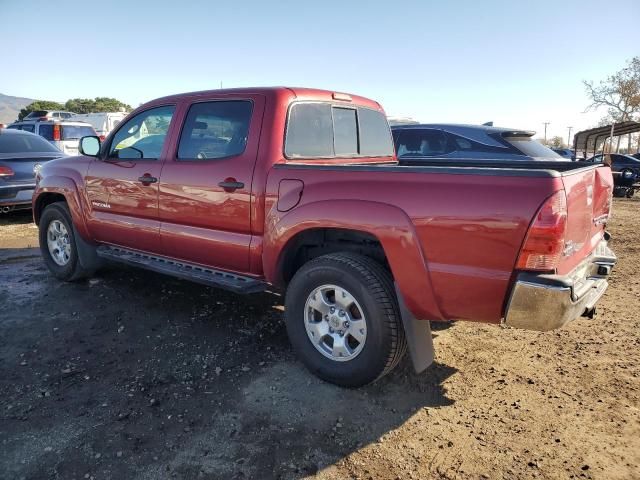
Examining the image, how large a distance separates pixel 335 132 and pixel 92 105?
62.1m

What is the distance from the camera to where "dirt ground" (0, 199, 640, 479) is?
7.95 ft

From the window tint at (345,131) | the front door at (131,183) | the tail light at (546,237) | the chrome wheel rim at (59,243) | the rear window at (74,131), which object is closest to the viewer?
the tail light at (546,237)

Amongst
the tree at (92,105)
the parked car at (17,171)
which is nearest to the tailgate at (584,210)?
the parked car at (17,171)

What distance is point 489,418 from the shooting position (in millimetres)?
2812

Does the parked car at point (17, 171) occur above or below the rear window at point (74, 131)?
below

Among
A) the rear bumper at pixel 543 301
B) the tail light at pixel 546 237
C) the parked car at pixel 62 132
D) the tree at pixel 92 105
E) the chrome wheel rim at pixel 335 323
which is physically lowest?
the chrome wheel rim at pixel 335 323

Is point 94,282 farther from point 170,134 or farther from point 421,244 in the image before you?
point 421,244

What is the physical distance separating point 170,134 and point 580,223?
10.5 ft

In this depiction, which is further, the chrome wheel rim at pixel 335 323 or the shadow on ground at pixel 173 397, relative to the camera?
the chrome wheel rim at pixel 335 323

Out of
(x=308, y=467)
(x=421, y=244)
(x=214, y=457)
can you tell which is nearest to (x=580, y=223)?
(x=421, y=244)

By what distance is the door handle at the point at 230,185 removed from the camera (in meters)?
3.46

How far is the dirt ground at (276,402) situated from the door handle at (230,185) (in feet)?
3.99

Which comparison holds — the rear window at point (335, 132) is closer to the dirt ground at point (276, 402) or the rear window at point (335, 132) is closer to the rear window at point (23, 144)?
the dirt ground at point (276, 402)

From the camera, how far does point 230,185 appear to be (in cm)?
350
